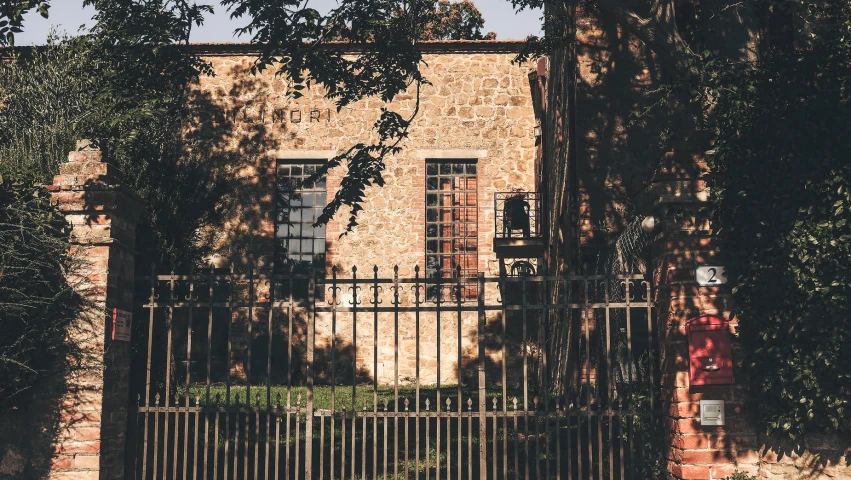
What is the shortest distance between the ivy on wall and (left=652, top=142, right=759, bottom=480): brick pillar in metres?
0.14

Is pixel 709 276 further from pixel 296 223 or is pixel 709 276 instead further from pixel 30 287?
pixel 296 223

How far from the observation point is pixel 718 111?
6.46 meters

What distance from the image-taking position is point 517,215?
1562cm

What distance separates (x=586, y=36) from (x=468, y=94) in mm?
6002

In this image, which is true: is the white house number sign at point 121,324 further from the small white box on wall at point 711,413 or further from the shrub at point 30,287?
the small white box on wall at point 711,413

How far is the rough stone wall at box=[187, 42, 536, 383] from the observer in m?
17.3

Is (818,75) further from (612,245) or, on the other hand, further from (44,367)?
(44,367)

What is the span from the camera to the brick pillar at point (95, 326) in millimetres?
6473

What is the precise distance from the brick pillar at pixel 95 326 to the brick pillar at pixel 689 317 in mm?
4465

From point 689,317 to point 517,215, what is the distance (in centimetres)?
938

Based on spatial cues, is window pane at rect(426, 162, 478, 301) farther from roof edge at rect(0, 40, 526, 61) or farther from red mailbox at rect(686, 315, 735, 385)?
red mailbox at rect(686, 315, 735, 385)

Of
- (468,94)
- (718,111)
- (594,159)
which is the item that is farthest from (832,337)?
(468,94)

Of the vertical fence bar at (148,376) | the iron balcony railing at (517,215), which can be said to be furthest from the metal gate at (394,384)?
the iron balcony railing at (517,215)

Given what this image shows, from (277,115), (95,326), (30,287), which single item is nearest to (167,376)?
(95,326)
